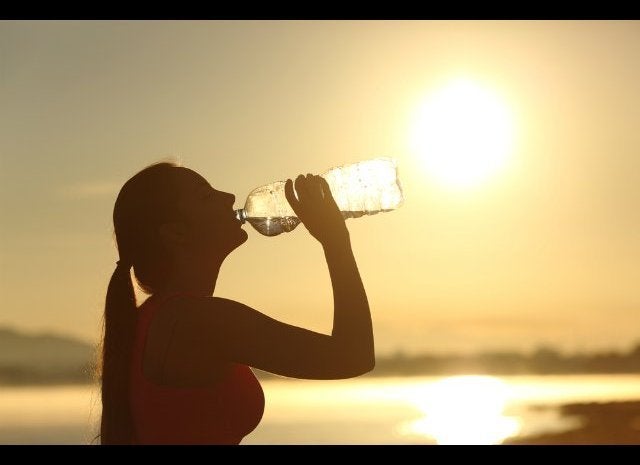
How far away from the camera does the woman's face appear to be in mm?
3418

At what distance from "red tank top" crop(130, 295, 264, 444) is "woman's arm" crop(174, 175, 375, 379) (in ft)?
0.27

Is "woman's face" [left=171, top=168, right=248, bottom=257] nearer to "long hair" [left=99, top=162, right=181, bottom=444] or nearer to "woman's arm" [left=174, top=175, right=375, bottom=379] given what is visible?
"long hair" [left=99, top=162, right=181, bottom=444]

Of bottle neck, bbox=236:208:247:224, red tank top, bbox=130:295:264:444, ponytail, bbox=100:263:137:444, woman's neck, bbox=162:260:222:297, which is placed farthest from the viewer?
bottle neck, bbox=236:208:247:224

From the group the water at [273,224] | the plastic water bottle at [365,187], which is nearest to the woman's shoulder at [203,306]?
the water at [273,224]

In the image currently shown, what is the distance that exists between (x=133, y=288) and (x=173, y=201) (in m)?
0.27

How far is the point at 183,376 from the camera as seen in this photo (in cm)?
314

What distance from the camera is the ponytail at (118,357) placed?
3.25 metres

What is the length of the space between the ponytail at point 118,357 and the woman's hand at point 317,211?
55 cm

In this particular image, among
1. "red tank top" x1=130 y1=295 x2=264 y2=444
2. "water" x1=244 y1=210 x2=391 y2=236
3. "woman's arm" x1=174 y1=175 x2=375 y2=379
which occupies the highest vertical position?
"water" x1=244 y1=210 x2=391 y2=236

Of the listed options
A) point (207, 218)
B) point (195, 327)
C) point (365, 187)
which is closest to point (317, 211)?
point (207, 218)

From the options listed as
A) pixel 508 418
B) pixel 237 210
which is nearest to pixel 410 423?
pixel 508 418

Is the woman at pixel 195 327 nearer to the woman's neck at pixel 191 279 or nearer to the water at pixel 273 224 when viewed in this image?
the woman's neck at pixel 191 279

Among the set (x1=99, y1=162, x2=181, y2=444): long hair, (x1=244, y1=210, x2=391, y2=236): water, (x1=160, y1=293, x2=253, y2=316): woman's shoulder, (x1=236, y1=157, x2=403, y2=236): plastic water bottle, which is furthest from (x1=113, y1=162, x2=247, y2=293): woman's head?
(x1=236, y1=157, x2=403, y2=236): plastic water bottle
